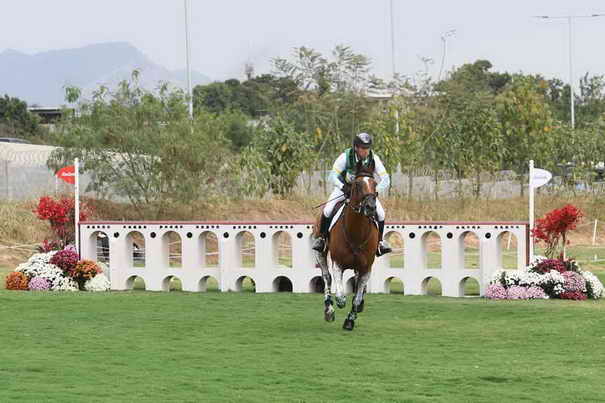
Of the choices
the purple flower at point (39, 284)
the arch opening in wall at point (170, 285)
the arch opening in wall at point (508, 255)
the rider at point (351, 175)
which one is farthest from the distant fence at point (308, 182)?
the rider at point (351, 175)

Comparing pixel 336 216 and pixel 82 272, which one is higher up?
pixel 336 216

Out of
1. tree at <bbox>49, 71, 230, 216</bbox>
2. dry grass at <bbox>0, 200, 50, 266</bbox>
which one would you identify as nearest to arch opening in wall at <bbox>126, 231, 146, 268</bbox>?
tree at <bbox>49, 71, 230, 216</bbox>

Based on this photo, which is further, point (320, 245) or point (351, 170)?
point (320, 245)

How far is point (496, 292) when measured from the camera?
72.9 feet

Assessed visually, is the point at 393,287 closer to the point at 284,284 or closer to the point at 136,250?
the point at 284,284

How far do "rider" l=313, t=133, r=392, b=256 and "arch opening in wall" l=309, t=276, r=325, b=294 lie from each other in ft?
23.9

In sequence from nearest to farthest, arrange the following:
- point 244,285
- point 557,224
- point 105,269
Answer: point 557,224
point 105,269
point 244,285

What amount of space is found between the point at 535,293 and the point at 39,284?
32.1ft

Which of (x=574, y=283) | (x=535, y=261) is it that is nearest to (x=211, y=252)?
(x=535, y=261)

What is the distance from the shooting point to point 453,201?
163ft

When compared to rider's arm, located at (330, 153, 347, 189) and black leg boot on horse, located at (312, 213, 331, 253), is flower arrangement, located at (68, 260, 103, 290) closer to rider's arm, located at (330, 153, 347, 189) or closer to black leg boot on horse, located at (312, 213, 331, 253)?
black leg boot on horse, located at (312, 213, 331, 253)

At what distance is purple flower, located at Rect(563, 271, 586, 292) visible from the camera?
21844 millimetres

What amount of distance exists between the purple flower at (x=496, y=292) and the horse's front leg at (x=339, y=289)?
6580mm

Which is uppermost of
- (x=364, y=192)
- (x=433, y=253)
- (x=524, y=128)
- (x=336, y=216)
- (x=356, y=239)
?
(x=524, y=128)
